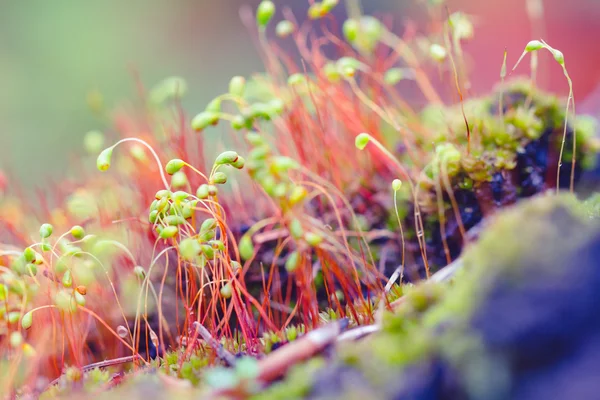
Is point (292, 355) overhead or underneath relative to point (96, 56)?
underneath

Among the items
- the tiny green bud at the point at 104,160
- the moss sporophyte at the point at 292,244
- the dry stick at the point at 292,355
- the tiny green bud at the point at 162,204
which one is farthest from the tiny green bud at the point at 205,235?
the dry stick at the point at 292,355

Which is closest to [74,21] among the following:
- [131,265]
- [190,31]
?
[190,31]

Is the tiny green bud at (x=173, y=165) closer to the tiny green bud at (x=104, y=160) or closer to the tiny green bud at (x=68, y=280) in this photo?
the tiny green bud at (x=104, y=160)

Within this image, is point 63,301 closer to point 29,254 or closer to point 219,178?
point 29,254

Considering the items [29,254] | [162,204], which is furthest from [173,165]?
[29,254]

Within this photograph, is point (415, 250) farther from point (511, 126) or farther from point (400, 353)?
point (400, 353)

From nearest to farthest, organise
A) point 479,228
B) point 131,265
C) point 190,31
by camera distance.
Result: 1. point 479,228
2. point 131,265
3. point 190,31
